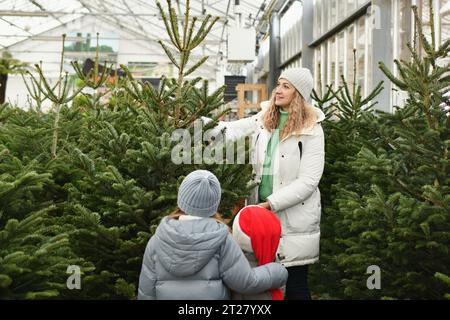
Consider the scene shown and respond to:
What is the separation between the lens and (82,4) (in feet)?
104

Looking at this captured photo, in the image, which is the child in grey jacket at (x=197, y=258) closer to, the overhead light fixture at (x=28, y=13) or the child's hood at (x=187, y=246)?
the child's hood at (x=187, y=246)

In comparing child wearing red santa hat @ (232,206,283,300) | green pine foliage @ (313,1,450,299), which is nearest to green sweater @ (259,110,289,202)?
green pine foliage @ (313,1,450,299)

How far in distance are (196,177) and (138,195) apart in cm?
75

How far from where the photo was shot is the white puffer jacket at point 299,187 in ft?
9.67

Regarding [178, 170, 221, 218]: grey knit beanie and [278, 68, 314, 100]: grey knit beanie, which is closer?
[178, 170, 221, 218]: grey knit beanie

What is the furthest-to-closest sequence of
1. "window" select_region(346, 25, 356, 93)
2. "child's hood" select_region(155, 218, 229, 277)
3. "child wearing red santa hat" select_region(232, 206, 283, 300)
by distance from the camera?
1. "window" select_region(346, 25, 356, 93)
2. "child wearing red santa hat" select_region(232, 206, 283, 300)
3. "child's hood" select_region(155, 218, 229, 277)

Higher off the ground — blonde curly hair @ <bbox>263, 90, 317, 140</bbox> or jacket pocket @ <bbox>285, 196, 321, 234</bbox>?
blonde curly hair @ <bbox>263, 90, 317, 140</bbox>

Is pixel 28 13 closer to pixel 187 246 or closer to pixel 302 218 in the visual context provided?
pixel 302 218

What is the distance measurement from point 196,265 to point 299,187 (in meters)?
0.97

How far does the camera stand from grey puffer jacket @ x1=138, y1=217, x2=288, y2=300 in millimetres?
2146

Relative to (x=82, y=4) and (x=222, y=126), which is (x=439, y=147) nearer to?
(x=222, y=126)

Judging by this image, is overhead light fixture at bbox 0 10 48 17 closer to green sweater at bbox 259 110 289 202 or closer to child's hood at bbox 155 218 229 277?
green sweater at bbox 259 110 289 202
